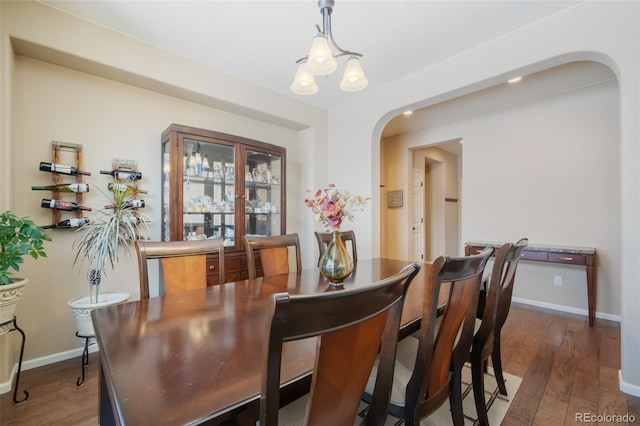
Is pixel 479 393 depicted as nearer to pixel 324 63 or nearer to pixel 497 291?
pixel 497 291

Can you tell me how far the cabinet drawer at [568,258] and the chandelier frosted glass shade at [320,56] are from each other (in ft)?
10.7

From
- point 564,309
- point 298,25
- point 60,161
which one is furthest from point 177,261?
point 564,309

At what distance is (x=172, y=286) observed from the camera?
5.30ft

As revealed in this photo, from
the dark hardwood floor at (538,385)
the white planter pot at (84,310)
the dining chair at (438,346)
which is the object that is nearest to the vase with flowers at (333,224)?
the dining chair at (438,346)

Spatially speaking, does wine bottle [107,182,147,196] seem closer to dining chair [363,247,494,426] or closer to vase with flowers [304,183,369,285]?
vase with flowers [304,183,369,285]

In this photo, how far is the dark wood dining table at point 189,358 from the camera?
0.63 meters

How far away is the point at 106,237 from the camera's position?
6.92 feet

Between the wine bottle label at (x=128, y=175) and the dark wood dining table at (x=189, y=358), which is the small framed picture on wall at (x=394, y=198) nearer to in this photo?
the dark wood dining table at (x=189, y=358)

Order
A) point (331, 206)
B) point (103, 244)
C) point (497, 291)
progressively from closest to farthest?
point (497, 291) < point (331, 206) < point (103, 244)

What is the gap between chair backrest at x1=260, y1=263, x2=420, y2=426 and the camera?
53 centimetres

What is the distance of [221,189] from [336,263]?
181cm

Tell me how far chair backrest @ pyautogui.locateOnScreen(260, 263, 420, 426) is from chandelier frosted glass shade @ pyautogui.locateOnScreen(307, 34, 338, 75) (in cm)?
128

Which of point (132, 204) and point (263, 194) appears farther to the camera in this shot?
point (263, 194)

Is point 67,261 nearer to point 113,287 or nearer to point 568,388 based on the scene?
point 113,287
